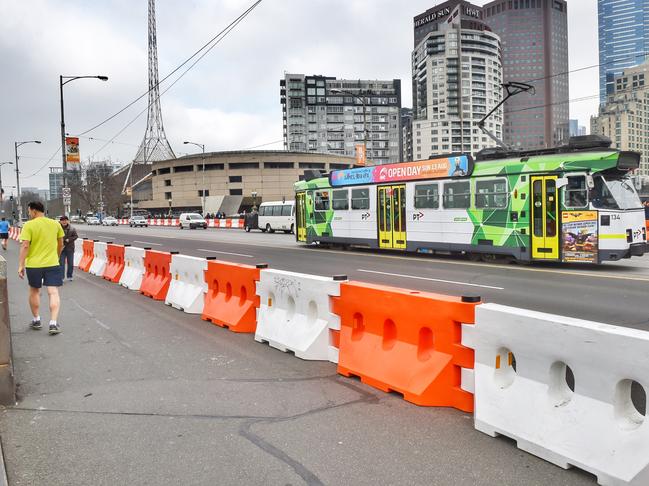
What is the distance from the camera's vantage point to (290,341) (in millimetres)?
6637

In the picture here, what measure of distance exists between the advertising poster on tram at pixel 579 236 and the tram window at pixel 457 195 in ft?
10.4

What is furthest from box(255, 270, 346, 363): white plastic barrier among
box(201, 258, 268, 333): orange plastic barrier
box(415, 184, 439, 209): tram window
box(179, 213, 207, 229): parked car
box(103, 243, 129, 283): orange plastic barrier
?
box(179, 213, 207, 229): parked car

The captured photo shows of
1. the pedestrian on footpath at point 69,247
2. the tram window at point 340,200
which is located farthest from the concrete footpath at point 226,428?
the tram window at point 340,200

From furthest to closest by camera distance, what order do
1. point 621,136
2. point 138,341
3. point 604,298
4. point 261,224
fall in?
point 621,136, point 261,224, point 604,298, point 138,341

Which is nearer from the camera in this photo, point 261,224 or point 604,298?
point 604,298

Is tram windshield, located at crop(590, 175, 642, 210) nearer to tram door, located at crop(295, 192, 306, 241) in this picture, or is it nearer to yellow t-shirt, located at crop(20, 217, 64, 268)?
yellow t-shirt, located at crop(20, 217, 64, 268)

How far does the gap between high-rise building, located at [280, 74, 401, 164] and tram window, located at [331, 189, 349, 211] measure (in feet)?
544

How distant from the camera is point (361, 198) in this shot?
68.2 ft

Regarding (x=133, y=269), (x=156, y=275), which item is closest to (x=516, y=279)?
(x=156, y=275)

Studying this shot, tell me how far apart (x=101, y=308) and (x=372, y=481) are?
8.05 m

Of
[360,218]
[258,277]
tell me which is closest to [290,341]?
[258,277]

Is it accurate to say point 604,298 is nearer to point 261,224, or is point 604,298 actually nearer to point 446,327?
point 446,327

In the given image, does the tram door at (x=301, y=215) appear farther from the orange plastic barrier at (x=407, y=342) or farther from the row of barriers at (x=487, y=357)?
the orange plastic barrier at (x=407, y=342)

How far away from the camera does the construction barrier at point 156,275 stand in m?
10.8
